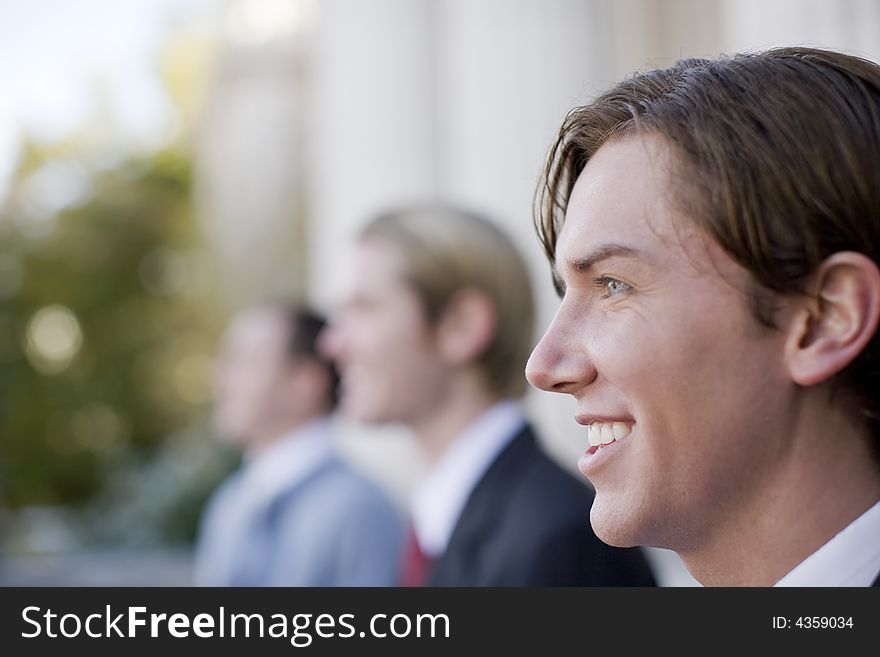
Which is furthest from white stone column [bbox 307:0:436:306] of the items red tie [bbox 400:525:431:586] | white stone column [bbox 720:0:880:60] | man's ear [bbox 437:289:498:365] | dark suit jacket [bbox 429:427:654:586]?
dark suit jacket [bbox 429:427:654:586]

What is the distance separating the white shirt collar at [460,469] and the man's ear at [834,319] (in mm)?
1576

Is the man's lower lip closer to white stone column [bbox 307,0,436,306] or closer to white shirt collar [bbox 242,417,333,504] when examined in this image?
white shirt collar [bbox 242,417,333,504]

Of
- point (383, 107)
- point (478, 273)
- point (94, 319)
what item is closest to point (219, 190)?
point (94, 319)

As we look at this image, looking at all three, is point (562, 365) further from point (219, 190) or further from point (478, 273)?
point (219, 190)

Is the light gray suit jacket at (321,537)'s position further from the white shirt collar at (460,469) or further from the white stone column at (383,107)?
the white stone column at (383,107)

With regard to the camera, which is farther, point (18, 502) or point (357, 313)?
point (18, 502)

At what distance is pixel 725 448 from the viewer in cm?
115

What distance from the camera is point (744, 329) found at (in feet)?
3.74

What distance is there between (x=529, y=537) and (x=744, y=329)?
1122 millimetres

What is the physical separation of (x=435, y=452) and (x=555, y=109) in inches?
88.9

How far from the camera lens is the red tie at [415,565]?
2.77 m

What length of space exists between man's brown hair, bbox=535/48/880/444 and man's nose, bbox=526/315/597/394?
0.21m
